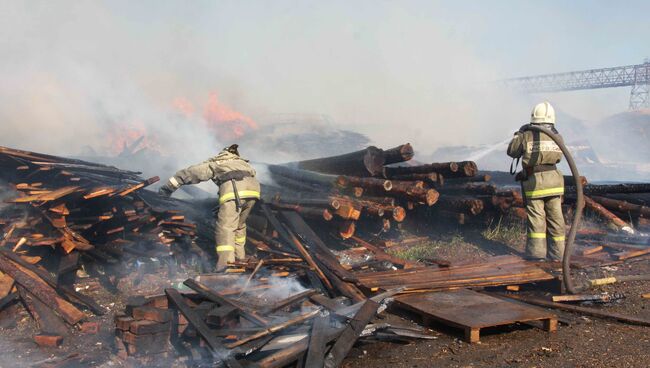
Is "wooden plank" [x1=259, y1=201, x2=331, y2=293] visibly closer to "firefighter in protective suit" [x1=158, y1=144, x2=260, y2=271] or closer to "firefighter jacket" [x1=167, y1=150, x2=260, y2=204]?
"firefighter in protective suit" [x1=158, y1=144, x2=260, y2=271]

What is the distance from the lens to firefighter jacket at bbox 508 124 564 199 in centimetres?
621

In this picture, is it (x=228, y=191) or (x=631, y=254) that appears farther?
(x=631, y=254)

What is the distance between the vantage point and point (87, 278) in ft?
17.8

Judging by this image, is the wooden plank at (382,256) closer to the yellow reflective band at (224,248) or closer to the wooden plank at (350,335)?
the yellow reflective band at (224,248)

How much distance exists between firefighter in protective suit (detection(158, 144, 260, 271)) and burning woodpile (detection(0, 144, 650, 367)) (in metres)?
0.31

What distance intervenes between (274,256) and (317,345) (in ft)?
8.84

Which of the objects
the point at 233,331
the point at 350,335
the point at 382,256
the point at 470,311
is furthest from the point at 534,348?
the point at 382,256

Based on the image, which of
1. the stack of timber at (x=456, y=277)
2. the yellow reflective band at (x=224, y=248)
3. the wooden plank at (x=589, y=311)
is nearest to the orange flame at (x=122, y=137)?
the yellow reflective band at (x=224, y=248)

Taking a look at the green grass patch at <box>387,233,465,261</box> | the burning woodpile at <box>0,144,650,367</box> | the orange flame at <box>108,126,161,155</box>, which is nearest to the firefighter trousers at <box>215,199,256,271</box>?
the burning woodpile at <box>0,144,650,367</box>

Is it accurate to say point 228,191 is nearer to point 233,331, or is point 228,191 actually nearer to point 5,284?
point 5,284

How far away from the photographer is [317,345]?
3.37 metres

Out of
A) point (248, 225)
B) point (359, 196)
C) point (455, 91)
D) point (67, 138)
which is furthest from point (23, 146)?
point (455, 91)

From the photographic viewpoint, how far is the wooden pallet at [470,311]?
12.7 feet

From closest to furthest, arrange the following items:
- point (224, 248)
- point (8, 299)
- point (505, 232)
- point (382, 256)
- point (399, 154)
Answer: point (8, 299) → point (224, 248) → point (382, 256) → point (399, 154) → point (505, 232)
